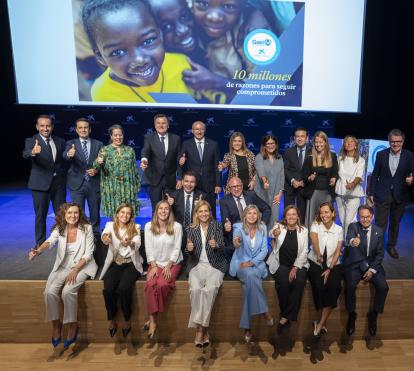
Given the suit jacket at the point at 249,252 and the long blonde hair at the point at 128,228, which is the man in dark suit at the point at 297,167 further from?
the long blonde hair at the point at 128,228

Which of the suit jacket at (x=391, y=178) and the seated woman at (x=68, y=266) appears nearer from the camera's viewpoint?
the seated woman at (x=68, y=266)

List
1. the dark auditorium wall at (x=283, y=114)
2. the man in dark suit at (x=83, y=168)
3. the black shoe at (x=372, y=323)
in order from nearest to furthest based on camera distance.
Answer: the black shoe at (x=372, y=323) < the man in dark suit at (x=83, y=168) < the dark auditorium wall at (x=283, y=114)

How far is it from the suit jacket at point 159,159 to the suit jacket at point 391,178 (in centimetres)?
197

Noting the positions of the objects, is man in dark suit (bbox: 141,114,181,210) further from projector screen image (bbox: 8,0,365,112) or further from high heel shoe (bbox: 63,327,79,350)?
projector screen image (bbox: 8,0,365,112)

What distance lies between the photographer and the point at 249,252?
116 inches

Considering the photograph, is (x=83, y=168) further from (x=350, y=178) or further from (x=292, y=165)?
(x=350, y=178)

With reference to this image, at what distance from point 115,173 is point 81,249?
2.64ft

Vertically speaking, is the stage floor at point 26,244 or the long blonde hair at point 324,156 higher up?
the long blonde hair at point 324,156

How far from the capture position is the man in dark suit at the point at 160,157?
359 centimetres

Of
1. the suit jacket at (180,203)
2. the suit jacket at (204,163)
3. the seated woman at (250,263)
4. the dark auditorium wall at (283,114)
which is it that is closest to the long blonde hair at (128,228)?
the suit jacket at (180,203)

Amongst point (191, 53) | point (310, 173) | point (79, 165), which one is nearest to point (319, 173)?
point (310, 173)

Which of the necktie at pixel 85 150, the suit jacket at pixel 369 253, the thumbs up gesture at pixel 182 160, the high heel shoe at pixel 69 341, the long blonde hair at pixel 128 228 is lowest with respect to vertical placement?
the high heel shoe at pixel 69 341

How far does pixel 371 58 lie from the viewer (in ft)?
19.9

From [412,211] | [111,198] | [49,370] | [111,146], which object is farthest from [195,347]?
[412,211]
